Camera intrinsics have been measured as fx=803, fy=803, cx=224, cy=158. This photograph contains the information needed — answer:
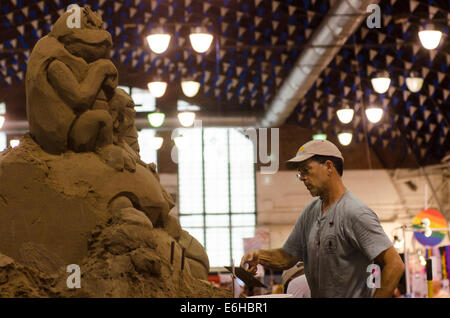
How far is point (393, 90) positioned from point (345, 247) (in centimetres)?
1293

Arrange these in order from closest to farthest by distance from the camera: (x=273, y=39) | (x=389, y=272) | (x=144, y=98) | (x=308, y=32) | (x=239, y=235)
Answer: (x=389, y=272) < (x=308, y=32) < (x=273, y=39) < (x=144, y=98) < (x=239, y=235)

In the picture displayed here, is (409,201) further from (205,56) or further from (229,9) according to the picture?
(229,9)

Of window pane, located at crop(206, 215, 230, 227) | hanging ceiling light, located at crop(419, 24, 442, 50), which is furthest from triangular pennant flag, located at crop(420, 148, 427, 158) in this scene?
hanging ceiling light, located at crop(419, 24, 442, 50)

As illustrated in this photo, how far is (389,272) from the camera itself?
13.0 feet

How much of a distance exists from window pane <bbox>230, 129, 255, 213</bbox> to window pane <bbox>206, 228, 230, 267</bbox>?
79 centimetres

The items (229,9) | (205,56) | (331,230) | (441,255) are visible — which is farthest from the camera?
(441,255)

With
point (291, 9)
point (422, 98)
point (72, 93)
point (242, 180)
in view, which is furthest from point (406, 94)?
point (72, 93)

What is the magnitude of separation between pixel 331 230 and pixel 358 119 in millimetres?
14712

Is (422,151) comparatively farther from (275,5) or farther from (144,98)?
(275,5)

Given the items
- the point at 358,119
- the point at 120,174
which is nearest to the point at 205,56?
the point at 358,119

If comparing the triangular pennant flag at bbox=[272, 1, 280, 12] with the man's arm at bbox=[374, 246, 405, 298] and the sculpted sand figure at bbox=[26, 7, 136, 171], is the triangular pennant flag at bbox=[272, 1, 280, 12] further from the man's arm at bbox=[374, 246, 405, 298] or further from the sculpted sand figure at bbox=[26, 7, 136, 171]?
the man's arm at bbox=[374, 246, 405, 298]

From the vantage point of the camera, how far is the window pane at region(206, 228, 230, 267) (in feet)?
71.8

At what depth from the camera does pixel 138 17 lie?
1416 centimetres
